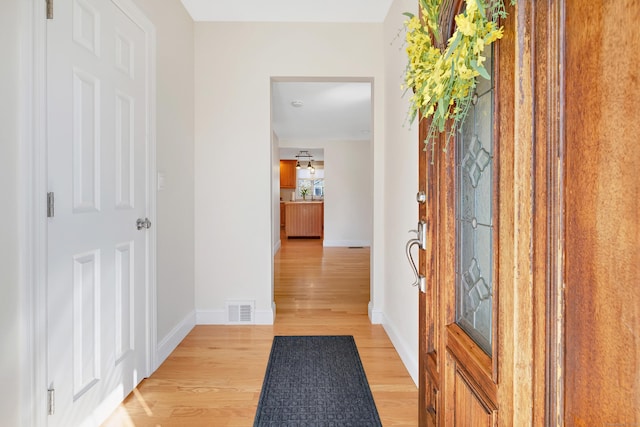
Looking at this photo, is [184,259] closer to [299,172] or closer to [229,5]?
[229,5]

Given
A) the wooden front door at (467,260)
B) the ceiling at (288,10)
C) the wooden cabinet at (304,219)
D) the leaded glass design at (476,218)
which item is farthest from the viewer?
the wooden cabinet at (304,219)

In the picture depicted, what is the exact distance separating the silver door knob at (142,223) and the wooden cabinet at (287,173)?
9.42 metres

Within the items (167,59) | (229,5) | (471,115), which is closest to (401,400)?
(471,115)

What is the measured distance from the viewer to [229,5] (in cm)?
270

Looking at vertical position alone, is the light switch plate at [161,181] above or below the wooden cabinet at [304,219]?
above

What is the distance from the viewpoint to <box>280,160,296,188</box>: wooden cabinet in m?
11.5

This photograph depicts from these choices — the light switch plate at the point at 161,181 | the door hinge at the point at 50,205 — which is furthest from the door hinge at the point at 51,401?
the light switch plate at the point at 161,181

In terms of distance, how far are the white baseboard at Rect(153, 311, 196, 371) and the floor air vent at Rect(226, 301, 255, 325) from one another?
0.31 meters

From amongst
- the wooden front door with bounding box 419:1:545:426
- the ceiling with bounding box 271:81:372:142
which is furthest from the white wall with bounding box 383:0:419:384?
the ceiling with bounding box 271:81:372:142

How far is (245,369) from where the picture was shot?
7.22ft

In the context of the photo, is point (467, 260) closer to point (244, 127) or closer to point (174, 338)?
point (174, 338)

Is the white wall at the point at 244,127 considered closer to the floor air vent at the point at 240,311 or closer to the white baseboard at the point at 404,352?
the floor air vent at the point at 240,311

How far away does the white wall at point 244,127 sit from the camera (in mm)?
2938

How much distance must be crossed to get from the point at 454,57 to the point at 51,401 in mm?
1817
